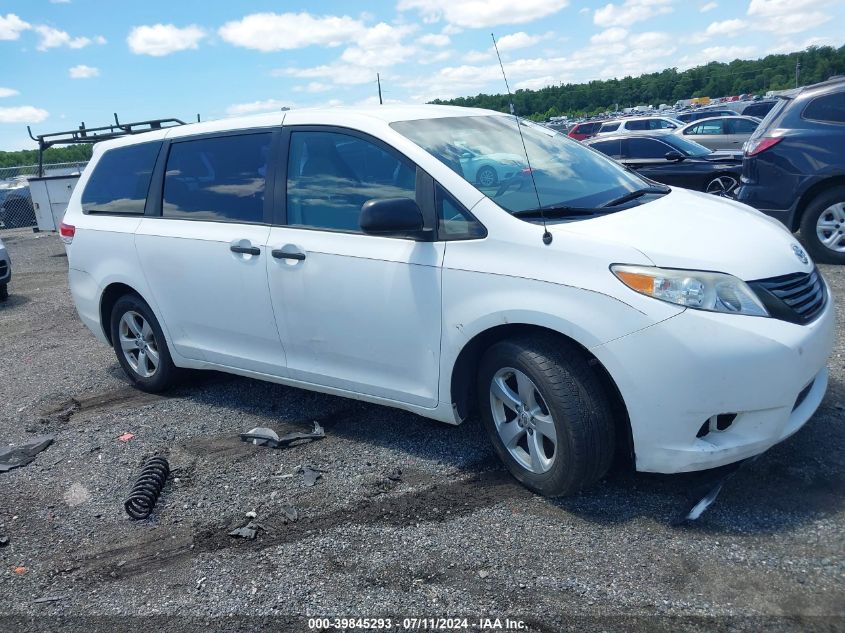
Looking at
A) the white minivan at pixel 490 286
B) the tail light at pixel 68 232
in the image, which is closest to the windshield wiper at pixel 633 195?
the white minivan at pixel 490 286

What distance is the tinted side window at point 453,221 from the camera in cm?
358

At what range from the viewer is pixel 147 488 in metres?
A: 3.98

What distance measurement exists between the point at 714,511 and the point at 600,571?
696mm

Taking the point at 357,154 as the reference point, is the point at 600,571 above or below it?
below

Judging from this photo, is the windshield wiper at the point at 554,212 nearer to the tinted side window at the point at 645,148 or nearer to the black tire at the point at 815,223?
the black tire at the point at 815,223

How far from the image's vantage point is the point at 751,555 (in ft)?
9.80

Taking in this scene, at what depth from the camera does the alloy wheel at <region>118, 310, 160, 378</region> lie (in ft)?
18.0

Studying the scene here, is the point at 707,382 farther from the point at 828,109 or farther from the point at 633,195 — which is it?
the point at 828,109

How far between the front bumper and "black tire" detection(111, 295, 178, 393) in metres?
3.42

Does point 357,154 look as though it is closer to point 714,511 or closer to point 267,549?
point 267,549

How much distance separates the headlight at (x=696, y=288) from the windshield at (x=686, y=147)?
9966 mm

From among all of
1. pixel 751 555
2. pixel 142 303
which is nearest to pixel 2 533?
pixel 142 303

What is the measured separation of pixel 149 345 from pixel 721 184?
951cm

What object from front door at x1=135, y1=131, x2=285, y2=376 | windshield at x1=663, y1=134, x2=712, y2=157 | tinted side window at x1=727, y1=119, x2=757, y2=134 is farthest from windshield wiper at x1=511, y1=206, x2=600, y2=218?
tinted side window at x1=727, y1=119, x2=757, y2=134
